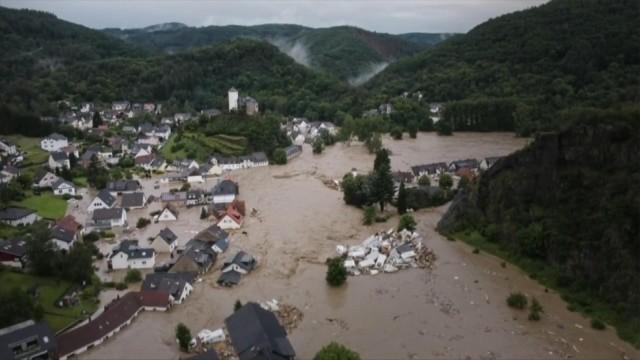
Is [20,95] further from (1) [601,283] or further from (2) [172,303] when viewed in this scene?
(1) [601,283]

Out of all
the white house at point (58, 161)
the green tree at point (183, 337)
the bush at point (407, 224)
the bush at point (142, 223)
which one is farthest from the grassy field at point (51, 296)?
the white house at point (58, 161)

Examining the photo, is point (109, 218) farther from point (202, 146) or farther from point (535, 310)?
point (535, 310)

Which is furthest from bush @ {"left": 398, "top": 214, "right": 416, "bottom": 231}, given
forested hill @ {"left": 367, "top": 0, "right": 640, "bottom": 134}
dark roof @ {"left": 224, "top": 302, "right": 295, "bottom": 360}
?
forested hill @ {"left": 367, "top": 0, "right": 640, "bottom": 134}

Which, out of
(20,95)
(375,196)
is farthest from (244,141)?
(20,95)

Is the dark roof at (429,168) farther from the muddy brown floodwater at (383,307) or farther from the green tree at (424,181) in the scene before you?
the muddy brown floodwater at (383,307)

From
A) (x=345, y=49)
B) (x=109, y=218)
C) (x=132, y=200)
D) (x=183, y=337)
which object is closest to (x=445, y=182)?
(x=132, y=200)

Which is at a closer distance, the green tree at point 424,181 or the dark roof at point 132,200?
the dark roof at point 132,200

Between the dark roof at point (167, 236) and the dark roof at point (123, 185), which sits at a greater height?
the dark roof at point (123, 185)
